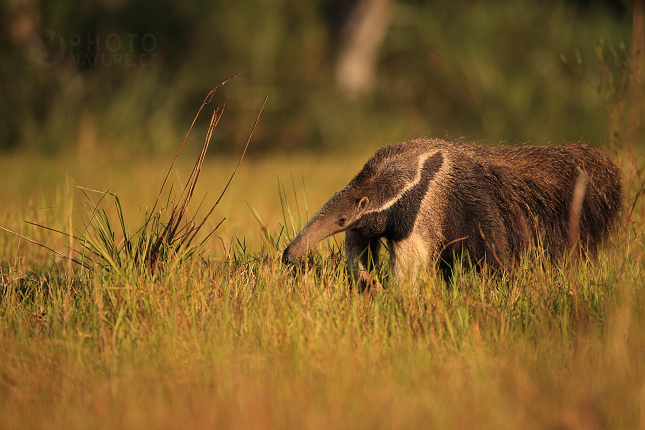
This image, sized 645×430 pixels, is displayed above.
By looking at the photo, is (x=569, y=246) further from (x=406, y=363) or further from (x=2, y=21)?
(x=2, y=21)

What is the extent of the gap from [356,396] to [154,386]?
2.78 ft

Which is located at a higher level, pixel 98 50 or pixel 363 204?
pixel 98 50

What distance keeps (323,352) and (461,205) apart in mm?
1520

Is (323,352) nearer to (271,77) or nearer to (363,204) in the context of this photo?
(363,204)

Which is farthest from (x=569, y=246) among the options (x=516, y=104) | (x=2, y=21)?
(x=2, y=21)

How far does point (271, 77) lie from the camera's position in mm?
13711

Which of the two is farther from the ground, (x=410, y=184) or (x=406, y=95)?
(x=406, y=95)

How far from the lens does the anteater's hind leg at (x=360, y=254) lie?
4012mm

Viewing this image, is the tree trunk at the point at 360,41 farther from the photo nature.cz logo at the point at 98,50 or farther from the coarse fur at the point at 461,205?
the coarse fur at the point at 461,205

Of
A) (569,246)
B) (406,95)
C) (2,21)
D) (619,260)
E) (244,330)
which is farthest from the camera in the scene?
(406,95)

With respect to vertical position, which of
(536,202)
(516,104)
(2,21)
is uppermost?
(2,21)

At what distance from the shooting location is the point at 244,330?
10.8 feet

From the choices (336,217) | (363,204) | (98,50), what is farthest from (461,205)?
(98,50)

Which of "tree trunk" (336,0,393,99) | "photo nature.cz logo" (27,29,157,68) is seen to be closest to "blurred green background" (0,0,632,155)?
"photo nature.cz logo" (27,29,157,68)
